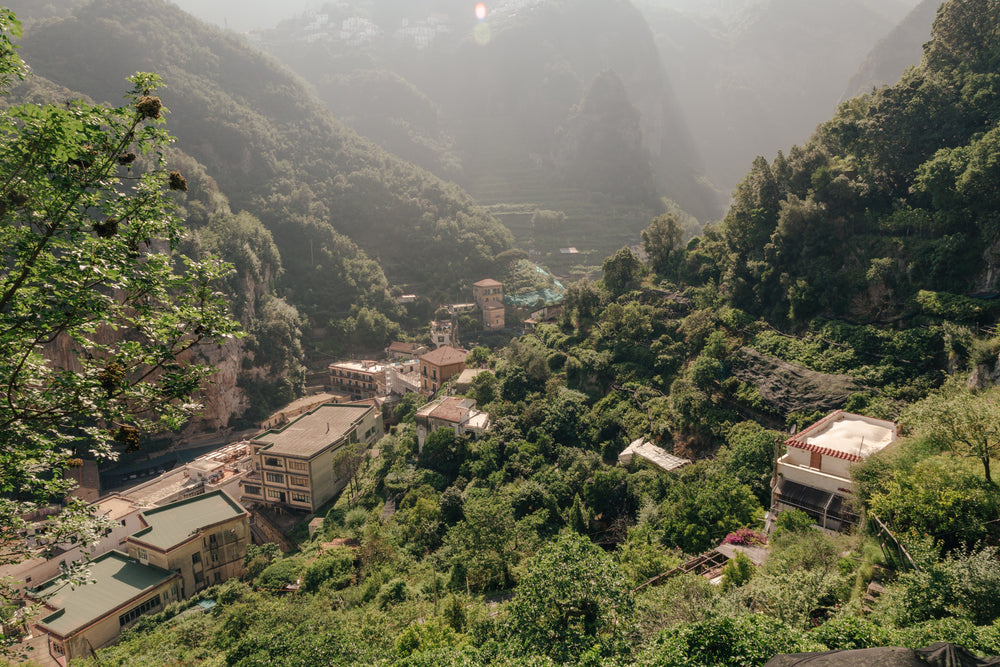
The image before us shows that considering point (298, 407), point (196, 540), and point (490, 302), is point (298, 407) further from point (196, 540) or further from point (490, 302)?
point (490, 302)

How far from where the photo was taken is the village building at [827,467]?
14.3 m

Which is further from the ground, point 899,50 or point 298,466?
point 899,50

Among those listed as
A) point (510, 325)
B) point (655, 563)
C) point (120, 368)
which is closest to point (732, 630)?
point (655, 563)

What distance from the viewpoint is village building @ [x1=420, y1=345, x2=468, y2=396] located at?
43938 millimetres

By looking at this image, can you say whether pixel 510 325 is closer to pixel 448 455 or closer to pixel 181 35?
pixel 448 455

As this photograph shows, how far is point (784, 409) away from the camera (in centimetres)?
1991

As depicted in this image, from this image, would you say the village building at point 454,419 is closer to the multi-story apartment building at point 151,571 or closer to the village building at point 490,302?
the multi-story apartment building at point 151,571

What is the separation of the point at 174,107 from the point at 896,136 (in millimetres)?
87953

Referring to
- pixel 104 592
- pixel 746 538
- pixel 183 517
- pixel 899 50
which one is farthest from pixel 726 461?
pixel 899 50

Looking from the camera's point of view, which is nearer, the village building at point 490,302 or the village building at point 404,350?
the village building at point 404,350

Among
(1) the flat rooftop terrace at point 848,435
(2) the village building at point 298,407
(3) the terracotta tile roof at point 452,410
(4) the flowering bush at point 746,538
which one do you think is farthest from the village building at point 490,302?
(4) the flowering bush at point 746,538

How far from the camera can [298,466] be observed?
105 feet

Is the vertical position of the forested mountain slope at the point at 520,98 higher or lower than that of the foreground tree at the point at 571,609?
higher

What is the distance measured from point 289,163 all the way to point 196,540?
6997 cm
